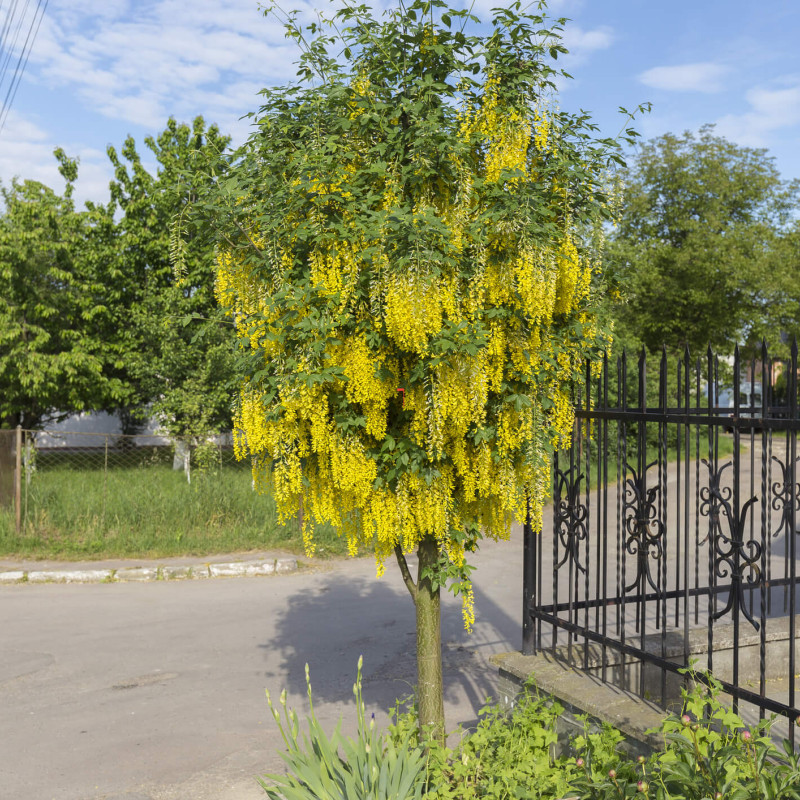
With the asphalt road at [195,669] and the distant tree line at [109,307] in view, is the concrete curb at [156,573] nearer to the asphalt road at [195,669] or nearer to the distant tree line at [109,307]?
the asphalt road at [195,669]

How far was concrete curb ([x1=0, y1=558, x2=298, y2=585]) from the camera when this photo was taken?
10648 mm

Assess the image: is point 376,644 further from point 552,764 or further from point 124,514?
point 124,514

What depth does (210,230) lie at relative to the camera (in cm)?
409

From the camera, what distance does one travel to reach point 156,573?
1084 centimetres

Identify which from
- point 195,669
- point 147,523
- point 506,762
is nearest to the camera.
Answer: point 506,762

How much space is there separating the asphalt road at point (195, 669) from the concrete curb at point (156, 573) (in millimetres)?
198

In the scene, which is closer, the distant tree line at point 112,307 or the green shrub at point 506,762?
the green shrub at point 506,762

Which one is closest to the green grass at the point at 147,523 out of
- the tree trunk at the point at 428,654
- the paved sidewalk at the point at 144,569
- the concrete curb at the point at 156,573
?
the paved sidewalk at the point at 144,569

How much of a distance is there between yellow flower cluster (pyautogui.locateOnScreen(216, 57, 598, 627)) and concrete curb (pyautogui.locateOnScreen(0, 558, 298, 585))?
7216mm

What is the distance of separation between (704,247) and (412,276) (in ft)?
99.2

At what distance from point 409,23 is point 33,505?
36.4ft

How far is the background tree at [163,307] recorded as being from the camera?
57.5 feet

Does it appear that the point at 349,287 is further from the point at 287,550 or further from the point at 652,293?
the point at 652,293

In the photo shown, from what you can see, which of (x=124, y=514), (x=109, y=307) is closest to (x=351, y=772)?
(x=124, y=514)
